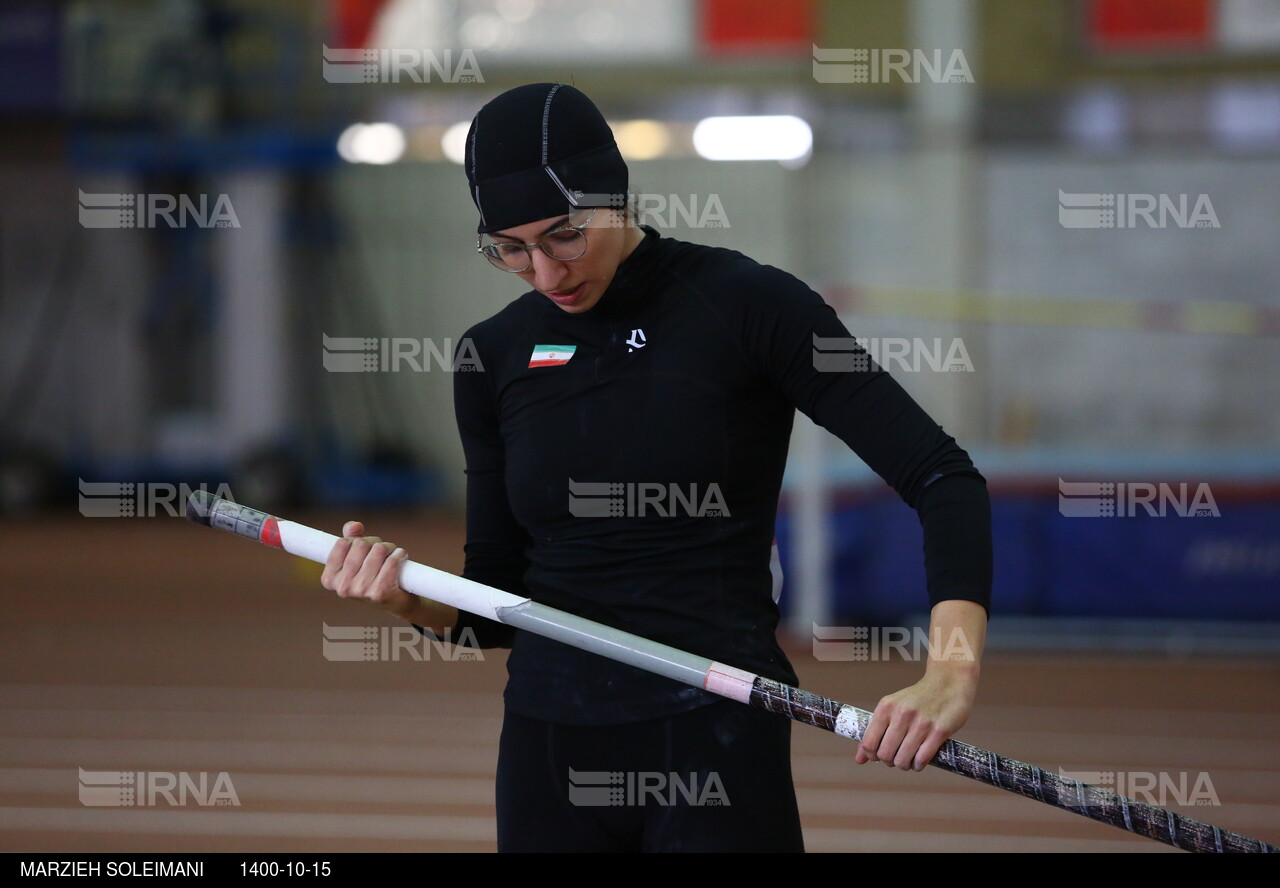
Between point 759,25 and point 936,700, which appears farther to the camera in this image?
point 759,25

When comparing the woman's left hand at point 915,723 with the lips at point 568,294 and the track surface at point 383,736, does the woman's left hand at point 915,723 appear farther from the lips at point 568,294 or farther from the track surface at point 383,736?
the track surface at point 383,736

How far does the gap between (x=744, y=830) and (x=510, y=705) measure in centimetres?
35

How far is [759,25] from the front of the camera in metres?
11.0

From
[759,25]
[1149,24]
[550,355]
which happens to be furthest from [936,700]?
[759,25]

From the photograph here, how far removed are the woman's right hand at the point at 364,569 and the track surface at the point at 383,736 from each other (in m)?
2.14

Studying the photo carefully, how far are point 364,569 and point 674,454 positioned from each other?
1.47 feet

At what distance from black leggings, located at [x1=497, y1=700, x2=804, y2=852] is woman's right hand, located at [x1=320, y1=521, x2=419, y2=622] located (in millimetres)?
263

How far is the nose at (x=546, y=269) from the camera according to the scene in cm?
159

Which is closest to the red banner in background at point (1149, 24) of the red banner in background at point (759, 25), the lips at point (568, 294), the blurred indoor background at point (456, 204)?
the blurred indoor background at point (456, 204)

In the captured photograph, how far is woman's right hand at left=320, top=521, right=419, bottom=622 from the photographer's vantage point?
1687 mm

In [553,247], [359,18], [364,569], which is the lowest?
[364,569]

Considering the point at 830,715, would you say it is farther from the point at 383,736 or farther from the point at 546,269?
the point at 383,736

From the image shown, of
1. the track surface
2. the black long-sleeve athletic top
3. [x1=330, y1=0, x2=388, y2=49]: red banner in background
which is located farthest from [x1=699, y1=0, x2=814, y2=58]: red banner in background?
the black long-sleeve athletic top

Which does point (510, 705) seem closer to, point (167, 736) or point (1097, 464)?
point (167, 736)
